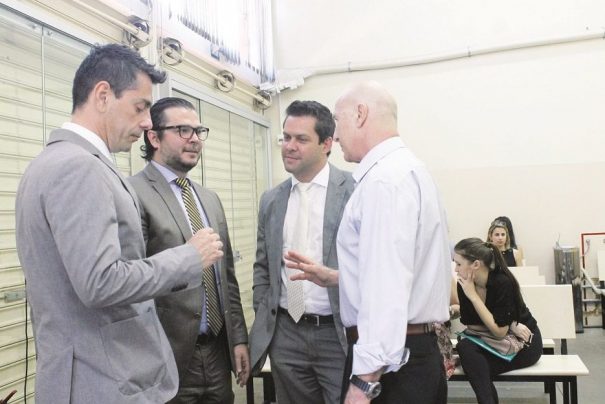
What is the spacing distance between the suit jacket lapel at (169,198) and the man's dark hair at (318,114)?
0.66 meters

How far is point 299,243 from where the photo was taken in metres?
2.08

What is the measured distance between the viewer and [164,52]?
354cm

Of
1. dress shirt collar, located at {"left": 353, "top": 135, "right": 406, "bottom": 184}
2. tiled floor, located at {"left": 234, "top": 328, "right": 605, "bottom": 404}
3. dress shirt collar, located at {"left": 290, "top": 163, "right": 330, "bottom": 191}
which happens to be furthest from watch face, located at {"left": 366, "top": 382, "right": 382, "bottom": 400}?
tiled floor, located at {"left": 234, "top": 328, "right": 605, "bottom": 404}

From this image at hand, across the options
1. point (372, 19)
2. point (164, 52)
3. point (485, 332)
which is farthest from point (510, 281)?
point (372, 19)

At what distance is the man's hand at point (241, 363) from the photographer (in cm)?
196

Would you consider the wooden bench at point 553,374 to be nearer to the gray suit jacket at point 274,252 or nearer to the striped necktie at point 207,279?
the gray suit jacket at point 274,252

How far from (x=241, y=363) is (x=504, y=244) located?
376 centimetres

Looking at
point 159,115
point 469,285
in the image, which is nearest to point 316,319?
point 159,115

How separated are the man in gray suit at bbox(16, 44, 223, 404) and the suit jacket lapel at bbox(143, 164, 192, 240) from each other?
22.2 inches

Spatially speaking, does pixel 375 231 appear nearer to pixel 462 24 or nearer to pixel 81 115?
pixel 81 115

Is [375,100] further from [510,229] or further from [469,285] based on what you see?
[510,229]

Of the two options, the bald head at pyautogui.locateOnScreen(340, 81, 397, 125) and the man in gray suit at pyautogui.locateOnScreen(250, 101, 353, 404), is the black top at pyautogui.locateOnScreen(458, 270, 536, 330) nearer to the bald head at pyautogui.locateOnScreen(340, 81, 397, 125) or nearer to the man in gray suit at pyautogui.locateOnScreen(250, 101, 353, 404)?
the man in gray suit at pyautogui.locateOnScreen(250, 101, 353, 404)

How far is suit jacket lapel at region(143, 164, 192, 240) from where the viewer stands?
1.82m

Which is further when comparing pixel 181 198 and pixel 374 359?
pixel 181 198
